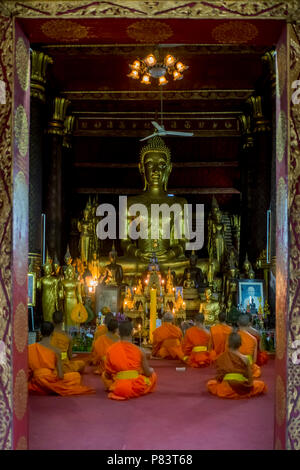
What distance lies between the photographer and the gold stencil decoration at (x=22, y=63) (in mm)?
3967

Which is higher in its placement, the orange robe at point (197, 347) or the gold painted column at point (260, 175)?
the gold painted column at point (260, 175)

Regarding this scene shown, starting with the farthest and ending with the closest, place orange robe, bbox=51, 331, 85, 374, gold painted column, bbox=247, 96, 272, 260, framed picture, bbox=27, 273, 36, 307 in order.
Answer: gold painted column, bbox=247, 96, 272, 260 < framed picture, bbox=27, 273, 36, 307 < orange robe, bbox=51, 331, 85, 374

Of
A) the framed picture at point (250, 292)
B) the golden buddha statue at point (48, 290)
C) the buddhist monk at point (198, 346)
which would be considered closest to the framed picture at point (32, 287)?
the golden buddha statue at point (48, 290)

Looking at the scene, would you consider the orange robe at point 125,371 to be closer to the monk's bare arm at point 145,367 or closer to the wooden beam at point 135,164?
the monk's bare arm at point 145,367

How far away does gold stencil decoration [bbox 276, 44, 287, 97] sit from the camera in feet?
12.9

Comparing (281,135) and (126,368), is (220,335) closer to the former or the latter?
(126,368)

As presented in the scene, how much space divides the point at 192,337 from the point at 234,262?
3.93m

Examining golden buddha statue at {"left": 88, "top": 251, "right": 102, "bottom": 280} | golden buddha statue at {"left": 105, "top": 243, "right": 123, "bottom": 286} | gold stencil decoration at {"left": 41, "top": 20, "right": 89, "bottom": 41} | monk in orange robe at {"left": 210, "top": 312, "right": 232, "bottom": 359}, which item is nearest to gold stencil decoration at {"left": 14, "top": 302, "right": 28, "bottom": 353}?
gold stencil decoration at {"left": 41, "top": 20, "right": 89, "bottom": 41}

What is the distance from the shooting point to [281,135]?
13.1ft

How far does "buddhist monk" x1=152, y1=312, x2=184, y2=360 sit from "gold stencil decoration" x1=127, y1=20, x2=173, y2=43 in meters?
5.01

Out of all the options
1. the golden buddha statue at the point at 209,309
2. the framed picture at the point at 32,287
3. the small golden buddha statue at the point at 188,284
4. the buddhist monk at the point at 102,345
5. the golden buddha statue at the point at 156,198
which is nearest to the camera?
the buddhist monk at the point at 102,345

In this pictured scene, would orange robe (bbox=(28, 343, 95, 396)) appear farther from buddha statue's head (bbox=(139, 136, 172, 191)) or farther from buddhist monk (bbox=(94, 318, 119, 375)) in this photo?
buddha statue's head (bbox=(139, 136, 172, 191))

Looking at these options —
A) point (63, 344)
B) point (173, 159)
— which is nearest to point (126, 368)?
point (63, 344)
